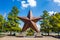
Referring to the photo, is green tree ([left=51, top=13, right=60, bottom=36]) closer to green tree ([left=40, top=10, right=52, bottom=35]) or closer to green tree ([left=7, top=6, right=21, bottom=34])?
green tree ([left=40, top=10, right=52, bottom=35])

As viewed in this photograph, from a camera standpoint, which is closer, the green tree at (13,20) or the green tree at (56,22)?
the green tree at (56,22)

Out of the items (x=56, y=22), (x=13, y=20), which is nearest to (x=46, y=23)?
(x=56, y=22)

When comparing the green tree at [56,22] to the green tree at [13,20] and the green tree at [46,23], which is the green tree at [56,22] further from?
the green tree at [13,20]

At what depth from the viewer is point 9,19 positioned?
4162 centimetres

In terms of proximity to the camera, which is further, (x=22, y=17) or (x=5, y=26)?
(x=5, y=26)

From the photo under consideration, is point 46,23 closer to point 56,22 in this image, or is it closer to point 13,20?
point 56,22

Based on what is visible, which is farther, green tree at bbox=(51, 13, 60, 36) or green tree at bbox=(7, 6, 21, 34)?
green tree at bbox=(7, 6, 21, 34)

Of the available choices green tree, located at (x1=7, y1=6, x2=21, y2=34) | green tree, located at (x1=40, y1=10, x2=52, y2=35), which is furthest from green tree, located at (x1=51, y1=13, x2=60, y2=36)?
green tree, located at (x1=7, y1=6, x2=21, y2=34)

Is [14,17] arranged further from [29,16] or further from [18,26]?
[29,16]

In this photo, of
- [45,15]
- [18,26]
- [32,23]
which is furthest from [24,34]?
[45,15]

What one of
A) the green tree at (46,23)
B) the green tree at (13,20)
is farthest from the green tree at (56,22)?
the green tree at (13,20)

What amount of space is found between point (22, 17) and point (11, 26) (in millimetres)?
6899

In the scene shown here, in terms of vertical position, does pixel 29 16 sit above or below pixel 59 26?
above

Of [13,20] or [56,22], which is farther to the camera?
[13,20]
